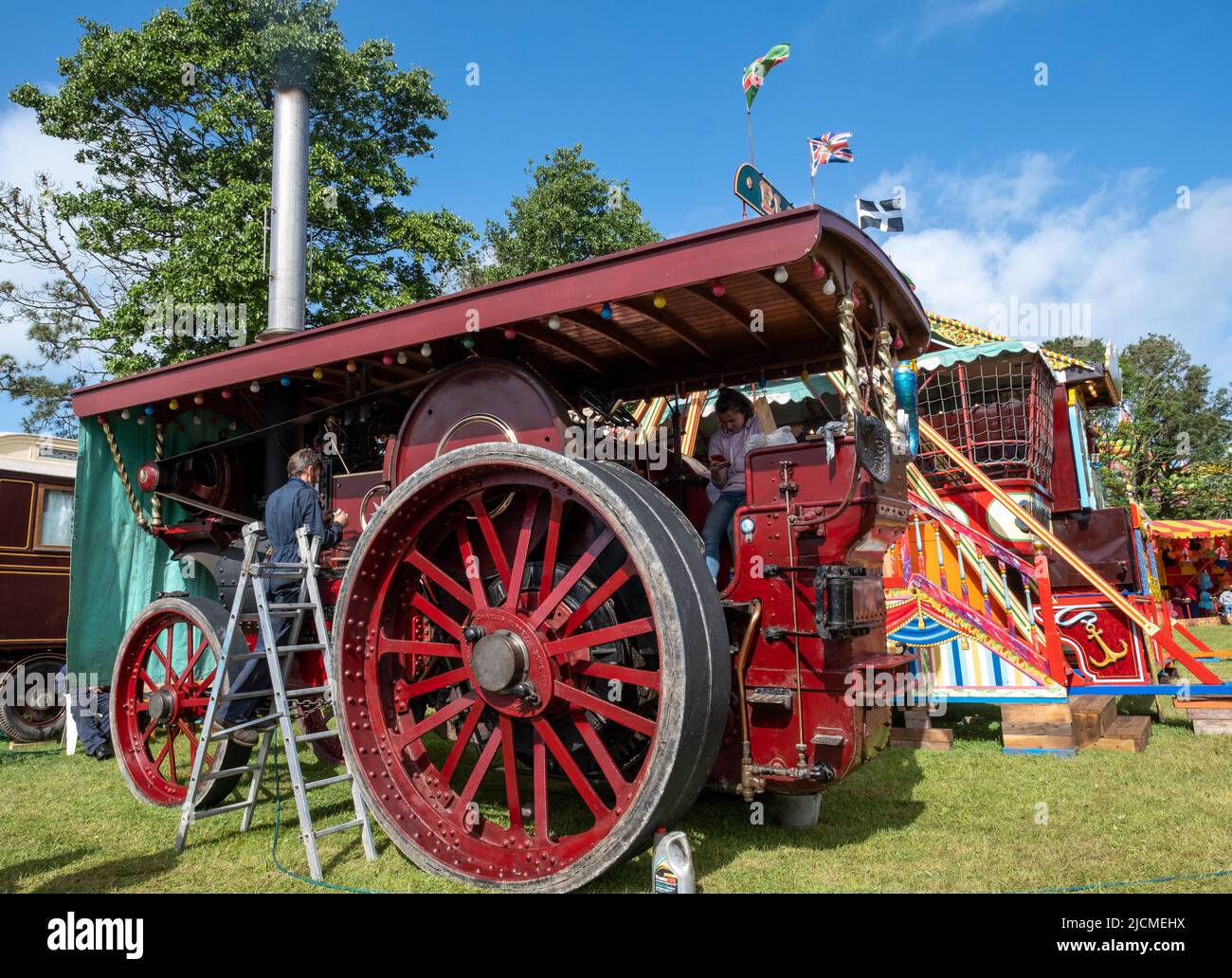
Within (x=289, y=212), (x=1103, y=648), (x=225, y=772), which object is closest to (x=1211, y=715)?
(x=1103, y=648)

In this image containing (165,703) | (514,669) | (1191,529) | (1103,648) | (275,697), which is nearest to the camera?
(514,669)

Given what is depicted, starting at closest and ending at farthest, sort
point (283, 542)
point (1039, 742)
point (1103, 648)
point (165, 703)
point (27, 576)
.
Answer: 1. point (283, 542)
2. point (165, 703)
3. point (1039, 742)
4. point (1103, 648)
5. point (27, 576)

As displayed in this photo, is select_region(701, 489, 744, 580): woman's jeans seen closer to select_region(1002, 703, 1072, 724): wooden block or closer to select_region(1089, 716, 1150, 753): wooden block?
select_region(1002, 703, 1072, 724): wooden block

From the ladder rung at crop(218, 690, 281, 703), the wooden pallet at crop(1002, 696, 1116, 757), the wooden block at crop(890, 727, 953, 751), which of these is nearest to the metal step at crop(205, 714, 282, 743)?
the ladder rung at crop(218, 690, 281, 703)

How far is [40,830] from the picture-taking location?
489 centimetres

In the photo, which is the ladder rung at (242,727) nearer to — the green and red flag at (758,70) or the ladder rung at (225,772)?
the ladder rung at (225,772)

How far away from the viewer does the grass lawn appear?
388 centimetres

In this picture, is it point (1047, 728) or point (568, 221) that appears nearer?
point (1047, 728)

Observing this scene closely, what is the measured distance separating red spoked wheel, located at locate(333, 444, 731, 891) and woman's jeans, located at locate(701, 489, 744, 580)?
430mm

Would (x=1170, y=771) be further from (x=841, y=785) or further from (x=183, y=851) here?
(x=183, y=851)

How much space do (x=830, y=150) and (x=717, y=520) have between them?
440 centimetres

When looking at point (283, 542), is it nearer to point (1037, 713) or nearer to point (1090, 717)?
point (1037, 713)

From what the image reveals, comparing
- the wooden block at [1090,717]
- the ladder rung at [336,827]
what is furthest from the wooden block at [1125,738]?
the ladder rung at [336,827]

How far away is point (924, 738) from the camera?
271 inches
